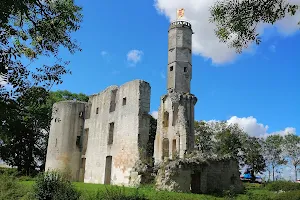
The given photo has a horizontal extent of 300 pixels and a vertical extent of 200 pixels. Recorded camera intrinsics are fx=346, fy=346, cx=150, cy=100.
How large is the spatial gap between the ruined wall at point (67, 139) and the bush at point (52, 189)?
1384cm

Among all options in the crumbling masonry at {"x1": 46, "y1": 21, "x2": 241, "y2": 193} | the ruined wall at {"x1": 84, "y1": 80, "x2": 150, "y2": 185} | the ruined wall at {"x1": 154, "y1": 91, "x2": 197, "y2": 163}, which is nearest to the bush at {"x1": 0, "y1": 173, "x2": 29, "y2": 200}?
A: the crumbling masonry at {"x1": 46, "y1": 21, "x2": 241, "y2": 193}

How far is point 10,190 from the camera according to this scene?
14.8 meters

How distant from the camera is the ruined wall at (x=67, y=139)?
1137 inches

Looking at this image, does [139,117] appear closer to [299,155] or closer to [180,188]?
[180,188]

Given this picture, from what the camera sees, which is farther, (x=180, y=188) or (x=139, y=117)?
(x=139, y=117)

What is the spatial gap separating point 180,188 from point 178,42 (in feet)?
50.5

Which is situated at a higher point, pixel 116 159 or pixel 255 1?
pixel 255 1

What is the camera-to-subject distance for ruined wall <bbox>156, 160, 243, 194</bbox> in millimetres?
18438

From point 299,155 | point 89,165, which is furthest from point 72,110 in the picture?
point 299,155

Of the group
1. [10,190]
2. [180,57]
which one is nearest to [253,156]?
[180,57]

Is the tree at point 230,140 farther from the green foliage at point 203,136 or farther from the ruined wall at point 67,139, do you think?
the ruined wall at point 67,139

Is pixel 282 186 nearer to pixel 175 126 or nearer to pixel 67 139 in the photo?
pixel 175 126

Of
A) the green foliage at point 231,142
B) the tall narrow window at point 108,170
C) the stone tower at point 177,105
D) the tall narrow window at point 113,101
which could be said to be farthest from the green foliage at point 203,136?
the tall narrow window at point 108,170

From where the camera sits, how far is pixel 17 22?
9.70 meters
